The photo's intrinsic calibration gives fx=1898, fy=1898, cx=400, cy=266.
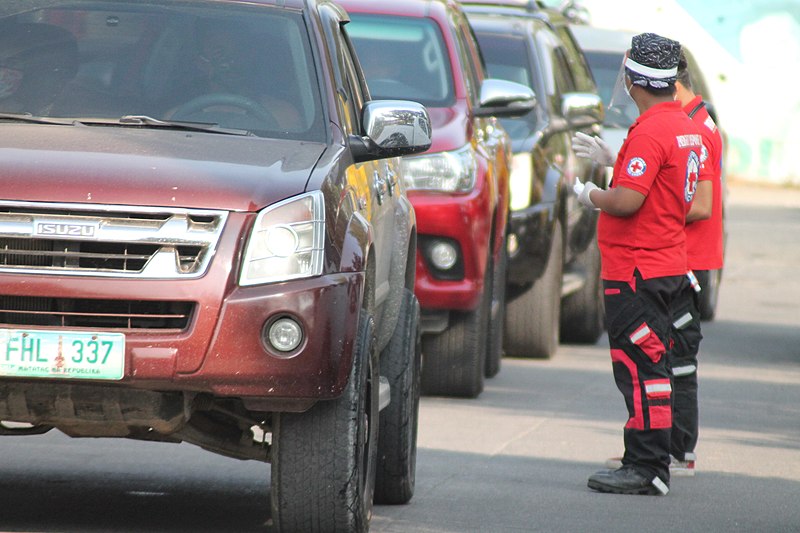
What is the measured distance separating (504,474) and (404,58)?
3689 mm

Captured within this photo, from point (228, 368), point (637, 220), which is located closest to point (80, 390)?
point (228, 368)

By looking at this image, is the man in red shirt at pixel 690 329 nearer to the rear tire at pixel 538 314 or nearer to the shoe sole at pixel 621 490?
the shoe sole at pixel 621 490

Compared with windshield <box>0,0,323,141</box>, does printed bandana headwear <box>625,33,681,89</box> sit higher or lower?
lower

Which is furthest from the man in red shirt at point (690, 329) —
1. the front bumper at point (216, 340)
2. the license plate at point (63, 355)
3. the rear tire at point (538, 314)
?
the rear tire at point (538, 314)

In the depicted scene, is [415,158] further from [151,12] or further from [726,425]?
[151,12]

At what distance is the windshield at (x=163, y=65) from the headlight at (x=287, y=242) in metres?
0.74

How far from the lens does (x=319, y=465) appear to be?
5875 millimetres

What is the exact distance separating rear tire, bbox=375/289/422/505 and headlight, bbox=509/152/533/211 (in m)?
5.08

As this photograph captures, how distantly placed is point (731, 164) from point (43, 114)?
112ft

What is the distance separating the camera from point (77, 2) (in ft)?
22.5

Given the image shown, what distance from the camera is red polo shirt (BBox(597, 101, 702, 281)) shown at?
752 cm

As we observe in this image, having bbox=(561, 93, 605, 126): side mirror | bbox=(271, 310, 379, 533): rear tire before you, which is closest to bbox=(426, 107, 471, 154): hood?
bbox=(561, 93, 605, 126): side mirror

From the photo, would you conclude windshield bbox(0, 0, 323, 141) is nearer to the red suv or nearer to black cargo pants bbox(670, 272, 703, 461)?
black cargo pants bbox(670, 272, 703, 461)

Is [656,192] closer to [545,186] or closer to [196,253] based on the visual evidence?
[196,253]
